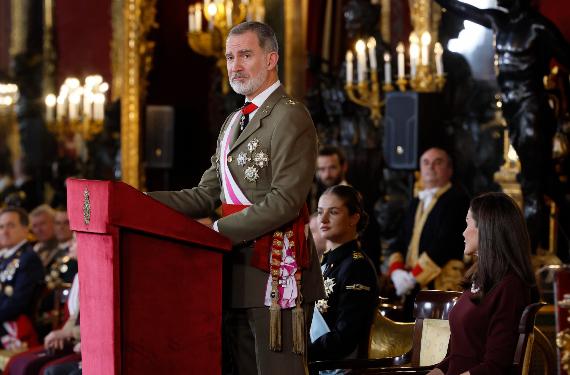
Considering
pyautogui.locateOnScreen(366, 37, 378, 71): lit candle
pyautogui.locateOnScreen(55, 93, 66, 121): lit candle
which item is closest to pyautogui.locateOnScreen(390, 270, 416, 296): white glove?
pyautogui.locateOnScreen(366, 37, 378, 71): lit candle

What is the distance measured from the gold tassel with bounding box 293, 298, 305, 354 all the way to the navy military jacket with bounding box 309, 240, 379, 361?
3.12ft

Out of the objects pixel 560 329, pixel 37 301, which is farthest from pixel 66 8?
pixel 560 329

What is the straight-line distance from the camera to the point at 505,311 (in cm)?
310

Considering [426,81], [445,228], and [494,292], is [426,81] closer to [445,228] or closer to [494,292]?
[445,228]

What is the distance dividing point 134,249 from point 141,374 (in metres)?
0.29

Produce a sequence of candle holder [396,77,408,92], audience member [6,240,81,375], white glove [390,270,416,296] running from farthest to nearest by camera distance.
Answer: candle holder [396,77,408,92] < white glove [390,270,416,296] < audience member [6,240,81,375]

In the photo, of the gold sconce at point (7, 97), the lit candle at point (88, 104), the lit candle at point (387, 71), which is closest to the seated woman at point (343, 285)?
the lit candle at point (387, 71)

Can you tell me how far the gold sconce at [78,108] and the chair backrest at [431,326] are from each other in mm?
6953

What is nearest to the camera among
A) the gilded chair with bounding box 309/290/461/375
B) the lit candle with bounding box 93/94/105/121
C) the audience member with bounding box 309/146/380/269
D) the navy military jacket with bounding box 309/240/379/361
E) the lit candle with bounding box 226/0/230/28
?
the gilded chair with bounding box 309/290/461/375

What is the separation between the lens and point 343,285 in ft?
13.2

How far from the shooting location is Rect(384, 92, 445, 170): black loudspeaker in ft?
24.4

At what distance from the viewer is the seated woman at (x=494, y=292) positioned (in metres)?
3.09

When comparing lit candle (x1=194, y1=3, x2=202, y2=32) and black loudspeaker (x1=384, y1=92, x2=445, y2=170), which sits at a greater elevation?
lit candle (x1=194, y1=3, x2=202, y2=32)

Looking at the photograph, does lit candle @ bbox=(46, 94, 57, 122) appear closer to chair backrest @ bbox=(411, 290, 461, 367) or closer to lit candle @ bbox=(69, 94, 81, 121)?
lit candle @ bbox=(69, 94, 81, 121)
